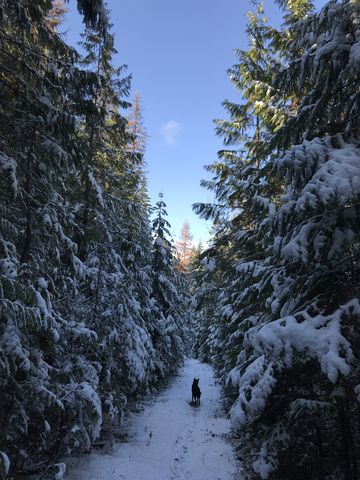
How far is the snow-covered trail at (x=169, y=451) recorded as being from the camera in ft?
30.4

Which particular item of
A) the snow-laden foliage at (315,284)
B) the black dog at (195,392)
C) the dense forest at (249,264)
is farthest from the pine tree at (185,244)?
the snow-laden foliage at (315,284)

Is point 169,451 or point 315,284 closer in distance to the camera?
point 315,284

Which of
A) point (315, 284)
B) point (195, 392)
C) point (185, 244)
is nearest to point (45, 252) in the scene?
point (315, 284)

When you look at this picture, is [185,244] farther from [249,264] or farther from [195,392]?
[249,264]

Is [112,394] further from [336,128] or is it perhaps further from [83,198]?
[336,128]

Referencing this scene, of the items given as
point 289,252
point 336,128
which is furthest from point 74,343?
point 336,128

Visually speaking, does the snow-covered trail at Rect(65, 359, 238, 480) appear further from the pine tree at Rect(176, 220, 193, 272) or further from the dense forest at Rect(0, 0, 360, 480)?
the pine tree at Rect(176, 220, 193, 272)

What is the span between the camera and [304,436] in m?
5.98

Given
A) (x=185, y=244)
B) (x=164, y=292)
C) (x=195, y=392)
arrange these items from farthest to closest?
(x=185, y=244) → (x=164, y=292) → (x=195, y=392)

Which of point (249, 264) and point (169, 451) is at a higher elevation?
point (249, 264)

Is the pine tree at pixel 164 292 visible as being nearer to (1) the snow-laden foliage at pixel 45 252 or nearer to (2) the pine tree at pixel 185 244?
(1) the snow-laden foliage at pixel 45 252

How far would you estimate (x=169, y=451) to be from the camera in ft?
37.3

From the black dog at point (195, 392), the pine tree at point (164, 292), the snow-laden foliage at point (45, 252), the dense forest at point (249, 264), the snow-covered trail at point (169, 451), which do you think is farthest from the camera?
the pine tree at point (164, 292)

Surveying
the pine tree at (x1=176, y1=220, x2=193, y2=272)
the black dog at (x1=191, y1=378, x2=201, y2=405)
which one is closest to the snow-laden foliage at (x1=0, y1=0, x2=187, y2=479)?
the black dog at (x1=191, y1=378, x2=201, y2=405)
